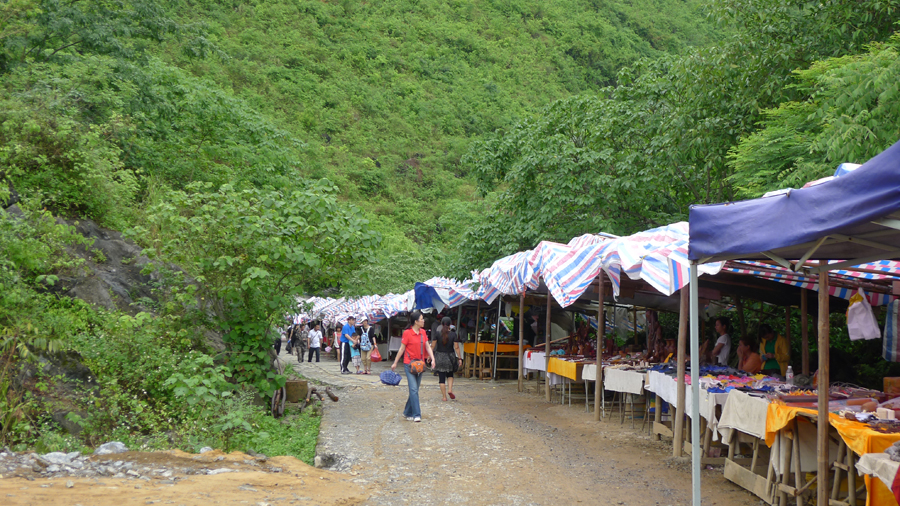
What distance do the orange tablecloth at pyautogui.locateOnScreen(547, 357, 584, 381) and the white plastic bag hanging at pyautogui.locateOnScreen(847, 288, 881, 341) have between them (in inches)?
237

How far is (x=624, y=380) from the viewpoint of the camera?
11367 mm

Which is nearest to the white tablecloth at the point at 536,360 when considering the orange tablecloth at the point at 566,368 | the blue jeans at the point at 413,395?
the orange tablecloth at the point at 566,368

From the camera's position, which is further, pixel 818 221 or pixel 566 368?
pixel 566 368

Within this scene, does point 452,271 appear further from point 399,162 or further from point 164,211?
point 399,162

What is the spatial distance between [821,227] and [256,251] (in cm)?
854

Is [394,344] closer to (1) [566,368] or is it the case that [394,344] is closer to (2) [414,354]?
(1) [566,368]

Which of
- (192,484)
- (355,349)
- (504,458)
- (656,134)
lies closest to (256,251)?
(192,484)

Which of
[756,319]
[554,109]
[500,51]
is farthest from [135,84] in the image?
[500,51]

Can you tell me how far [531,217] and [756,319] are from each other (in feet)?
21.8

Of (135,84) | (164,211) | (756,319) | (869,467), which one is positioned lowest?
(869,467)

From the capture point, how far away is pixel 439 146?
75.0m

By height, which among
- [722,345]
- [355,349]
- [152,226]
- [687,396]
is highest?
[152,226]

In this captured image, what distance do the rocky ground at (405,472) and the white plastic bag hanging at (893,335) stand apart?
2.85 metres

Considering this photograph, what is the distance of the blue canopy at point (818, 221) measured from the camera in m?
3.80
